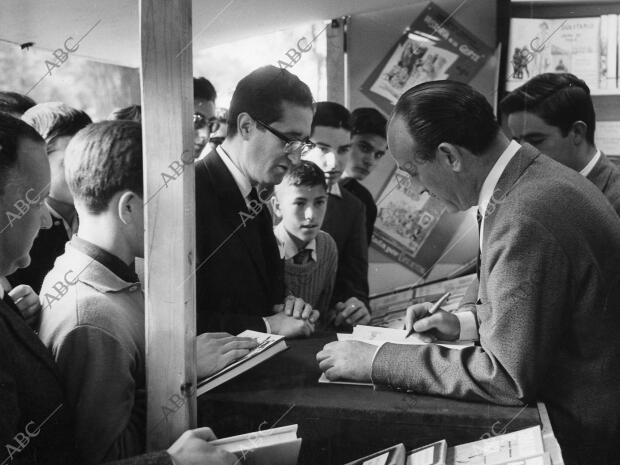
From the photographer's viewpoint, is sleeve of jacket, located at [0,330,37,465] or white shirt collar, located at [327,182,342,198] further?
white shirt collar, located at [327,182,342,198]

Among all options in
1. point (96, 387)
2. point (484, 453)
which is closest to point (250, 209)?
point (96, 387)

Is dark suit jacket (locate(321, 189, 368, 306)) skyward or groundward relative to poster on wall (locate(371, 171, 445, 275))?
skyward

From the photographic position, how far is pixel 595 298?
1373 millimetres

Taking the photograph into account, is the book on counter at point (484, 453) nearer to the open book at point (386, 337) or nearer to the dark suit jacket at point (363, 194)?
the open book at point (386, 337)

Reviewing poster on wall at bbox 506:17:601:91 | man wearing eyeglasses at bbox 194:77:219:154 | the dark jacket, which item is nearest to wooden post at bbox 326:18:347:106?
poster on wall at bbox 506:17:601:91

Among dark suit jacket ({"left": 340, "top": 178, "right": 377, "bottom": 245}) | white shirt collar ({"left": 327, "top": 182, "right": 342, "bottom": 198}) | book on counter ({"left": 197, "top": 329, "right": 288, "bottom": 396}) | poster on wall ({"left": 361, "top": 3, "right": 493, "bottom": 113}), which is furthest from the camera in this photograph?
poster on wall ({"left": 361, "top": 3, "right": 493, "bottom": 113})

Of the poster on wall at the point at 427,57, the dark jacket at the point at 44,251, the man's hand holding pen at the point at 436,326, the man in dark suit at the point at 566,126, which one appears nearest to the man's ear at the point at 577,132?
the man in dark suit at the point at 566,126

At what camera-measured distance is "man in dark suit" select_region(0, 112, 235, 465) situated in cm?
118

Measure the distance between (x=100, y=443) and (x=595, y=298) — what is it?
3.44 feet

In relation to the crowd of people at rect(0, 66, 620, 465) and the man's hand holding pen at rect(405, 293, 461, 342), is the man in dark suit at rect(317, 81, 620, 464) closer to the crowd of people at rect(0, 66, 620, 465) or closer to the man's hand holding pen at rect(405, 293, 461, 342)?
the crowd of people at rect(0, 66, 620, 465)

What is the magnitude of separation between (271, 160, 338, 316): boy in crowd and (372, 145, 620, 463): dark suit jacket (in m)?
1.34

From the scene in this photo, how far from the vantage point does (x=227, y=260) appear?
2.00 m

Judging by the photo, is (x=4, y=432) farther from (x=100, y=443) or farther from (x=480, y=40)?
(x=480, y=40)

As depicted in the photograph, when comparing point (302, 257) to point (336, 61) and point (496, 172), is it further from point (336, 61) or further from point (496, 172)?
point (336, 61)
